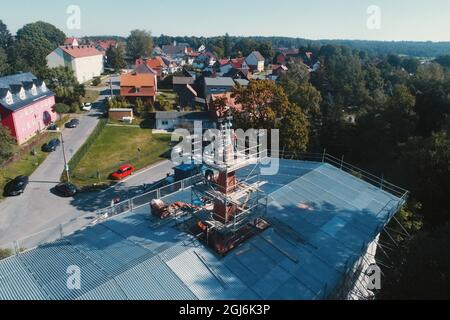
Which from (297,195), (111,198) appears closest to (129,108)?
(111,198)

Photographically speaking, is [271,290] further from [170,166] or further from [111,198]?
[170,166]

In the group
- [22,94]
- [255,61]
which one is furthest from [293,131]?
[255,61]

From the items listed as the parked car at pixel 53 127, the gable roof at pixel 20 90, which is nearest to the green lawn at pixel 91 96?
the gable roof at pixel 20 90

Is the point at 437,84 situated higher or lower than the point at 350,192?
higher

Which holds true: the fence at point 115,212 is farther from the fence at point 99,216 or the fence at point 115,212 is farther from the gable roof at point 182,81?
the gable roof at point 182,81

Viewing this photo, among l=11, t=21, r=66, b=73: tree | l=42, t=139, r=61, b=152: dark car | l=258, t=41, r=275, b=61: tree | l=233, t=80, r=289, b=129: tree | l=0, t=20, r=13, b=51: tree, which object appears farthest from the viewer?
l=258, t=41, r=275, b=61: tree

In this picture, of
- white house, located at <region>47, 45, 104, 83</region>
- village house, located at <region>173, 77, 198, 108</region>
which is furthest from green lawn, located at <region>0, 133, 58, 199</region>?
white house, located at <region>47, 45, 104, 83</region>

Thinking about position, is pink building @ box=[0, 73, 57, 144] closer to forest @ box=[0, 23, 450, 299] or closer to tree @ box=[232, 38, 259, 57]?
forest @ box=[0, 23, 450, 299]
